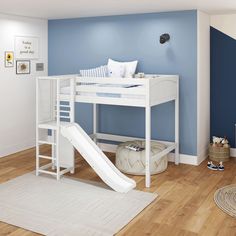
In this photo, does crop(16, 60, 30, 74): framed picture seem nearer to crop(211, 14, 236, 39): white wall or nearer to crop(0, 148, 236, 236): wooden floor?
crop(0, 148, 236, 236): wooden floor

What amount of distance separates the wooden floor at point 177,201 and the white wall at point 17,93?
34 cm

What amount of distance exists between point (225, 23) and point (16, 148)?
379cm

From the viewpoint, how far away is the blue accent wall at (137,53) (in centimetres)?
516

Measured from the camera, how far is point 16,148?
595 centimetres

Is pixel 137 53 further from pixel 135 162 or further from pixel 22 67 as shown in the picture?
pixel 22 67

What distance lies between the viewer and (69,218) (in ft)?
11.4

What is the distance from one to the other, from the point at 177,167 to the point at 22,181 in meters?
2.13

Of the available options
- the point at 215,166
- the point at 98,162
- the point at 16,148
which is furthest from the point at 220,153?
the point at 16,148

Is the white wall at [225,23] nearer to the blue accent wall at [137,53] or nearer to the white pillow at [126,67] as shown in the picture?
the blue accent wall at [137,53]

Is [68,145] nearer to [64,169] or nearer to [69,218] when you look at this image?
[64,169]

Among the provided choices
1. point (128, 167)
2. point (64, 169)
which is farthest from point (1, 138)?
point (128, 167)

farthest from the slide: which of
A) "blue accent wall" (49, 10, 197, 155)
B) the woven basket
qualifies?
the woven basket

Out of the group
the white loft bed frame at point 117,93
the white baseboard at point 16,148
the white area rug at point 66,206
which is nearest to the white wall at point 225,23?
the white loft bed frame at point 117,93

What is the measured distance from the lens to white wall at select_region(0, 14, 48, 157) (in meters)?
5.62
